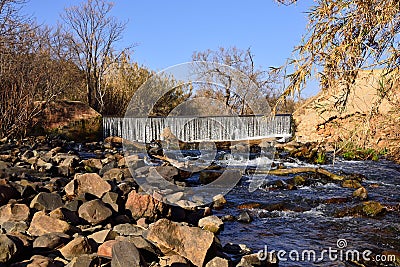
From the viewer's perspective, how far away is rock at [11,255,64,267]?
3.13 metres

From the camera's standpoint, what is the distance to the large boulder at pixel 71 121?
1634 cm

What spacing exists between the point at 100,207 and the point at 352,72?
9.99ft

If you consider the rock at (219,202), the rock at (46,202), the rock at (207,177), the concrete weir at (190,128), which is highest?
the concrete weir at (190,128)

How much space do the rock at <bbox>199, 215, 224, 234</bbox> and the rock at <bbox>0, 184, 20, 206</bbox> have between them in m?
2.37

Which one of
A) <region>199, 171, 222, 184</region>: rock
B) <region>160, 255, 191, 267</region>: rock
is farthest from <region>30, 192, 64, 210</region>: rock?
<region>199, 171, 222, 184</region>: rock

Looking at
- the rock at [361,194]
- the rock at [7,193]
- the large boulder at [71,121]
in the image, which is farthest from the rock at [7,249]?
the large boulder at [71,121]

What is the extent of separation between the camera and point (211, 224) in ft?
16.5

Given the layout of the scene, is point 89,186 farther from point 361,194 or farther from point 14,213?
point 361,194

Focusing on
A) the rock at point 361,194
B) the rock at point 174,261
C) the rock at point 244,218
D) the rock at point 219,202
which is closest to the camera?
the rock at point 174,261

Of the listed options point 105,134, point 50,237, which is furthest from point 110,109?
point 50,237

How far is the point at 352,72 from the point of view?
2.88m

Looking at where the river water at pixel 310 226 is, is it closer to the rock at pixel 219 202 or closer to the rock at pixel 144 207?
the rock at pixel 219 202

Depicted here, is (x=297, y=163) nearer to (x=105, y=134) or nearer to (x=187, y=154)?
(x=187, y=154)

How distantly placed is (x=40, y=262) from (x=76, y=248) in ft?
1.30
